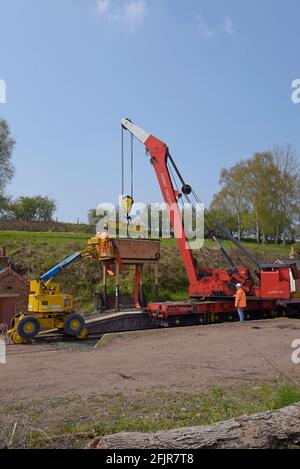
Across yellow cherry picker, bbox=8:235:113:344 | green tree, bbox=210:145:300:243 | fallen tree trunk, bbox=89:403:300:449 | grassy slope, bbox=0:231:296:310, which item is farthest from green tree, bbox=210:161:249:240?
fallen tree trunk, bbox=89:403:300:449

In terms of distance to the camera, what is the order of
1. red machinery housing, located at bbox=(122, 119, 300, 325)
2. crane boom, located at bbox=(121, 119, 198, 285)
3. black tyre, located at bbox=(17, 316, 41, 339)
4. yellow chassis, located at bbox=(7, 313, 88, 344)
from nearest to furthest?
1. black tyre, located at bbox=(17, 316, 41, 339)
2. yellow chassis, located at bbox=(7, 313, 88, 344)
3. red machinery housing, located at bbox=(122, 119, 300, 325)
4. crane boom, located at bbox=(121, 119, 198, 285)

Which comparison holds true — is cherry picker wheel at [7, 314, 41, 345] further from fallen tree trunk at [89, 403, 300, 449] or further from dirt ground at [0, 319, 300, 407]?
fallen tree trunk at [89, 403, 300, 449]

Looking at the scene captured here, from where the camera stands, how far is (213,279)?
20.7 m

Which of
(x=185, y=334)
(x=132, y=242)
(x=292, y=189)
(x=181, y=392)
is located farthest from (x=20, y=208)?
(x=181, y=392)

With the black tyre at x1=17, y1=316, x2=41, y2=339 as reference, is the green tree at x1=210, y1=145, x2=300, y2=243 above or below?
above

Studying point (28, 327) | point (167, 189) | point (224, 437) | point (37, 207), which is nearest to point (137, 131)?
point (167, 189)

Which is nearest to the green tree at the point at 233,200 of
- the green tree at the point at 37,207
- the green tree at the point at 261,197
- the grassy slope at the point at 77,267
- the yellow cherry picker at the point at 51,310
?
the green tree at the point at 261,197

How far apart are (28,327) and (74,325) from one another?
1704 millimetres

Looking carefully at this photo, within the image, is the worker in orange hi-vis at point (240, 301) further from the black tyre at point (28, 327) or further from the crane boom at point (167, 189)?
the black tyre at point (28, 327)

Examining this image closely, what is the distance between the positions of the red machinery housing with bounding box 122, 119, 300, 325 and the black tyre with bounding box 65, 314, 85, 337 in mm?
3465

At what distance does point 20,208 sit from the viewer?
257ft

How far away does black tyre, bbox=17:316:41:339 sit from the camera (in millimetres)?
16141

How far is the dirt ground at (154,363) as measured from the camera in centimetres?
926
